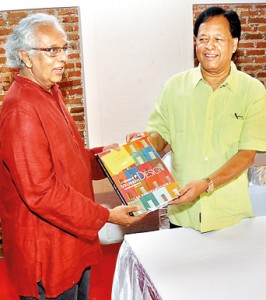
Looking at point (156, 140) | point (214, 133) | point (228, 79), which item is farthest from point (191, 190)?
point (228, 79)

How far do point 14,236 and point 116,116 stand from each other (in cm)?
229

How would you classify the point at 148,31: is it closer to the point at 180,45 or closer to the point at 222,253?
the point at 180,45

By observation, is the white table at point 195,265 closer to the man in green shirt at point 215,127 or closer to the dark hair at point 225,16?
the man in green shirt at point 215,127

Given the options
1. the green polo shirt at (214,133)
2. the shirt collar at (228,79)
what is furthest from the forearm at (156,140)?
the shirt collar at (228,79)

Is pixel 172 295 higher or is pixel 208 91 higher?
pixel 208 91

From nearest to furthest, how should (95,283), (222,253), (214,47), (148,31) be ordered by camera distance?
(222,253) → (214,47) → (95,283) → (148,31)

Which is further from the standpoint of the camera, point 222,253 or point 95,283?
point 95,283

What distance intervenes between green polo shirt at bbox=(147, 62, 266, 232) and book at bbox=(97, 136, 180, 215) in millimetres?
161

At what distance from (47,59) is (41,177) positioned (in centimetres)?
46

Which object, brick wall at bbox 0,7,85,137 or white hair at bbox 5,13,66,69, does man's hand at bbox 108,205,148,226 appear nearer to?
white hair at bbox 5,13,66,69

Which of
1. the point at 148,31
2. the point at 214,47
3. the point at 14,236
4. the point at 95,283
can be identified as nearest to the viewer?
the point at 14,236

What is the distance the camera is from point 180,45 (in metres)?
3.94

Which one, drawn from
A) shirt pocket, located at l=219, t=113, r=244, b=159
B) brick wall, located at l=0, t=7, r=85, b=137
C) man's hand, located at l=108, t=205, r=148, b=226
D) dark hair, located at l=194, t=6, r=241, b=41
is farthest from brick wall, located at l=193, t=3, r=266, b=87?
man's hand, located at l=108, t=205, r=148, b=226

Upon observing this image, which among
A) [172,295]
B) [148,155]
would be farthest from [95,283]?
[172,295]
